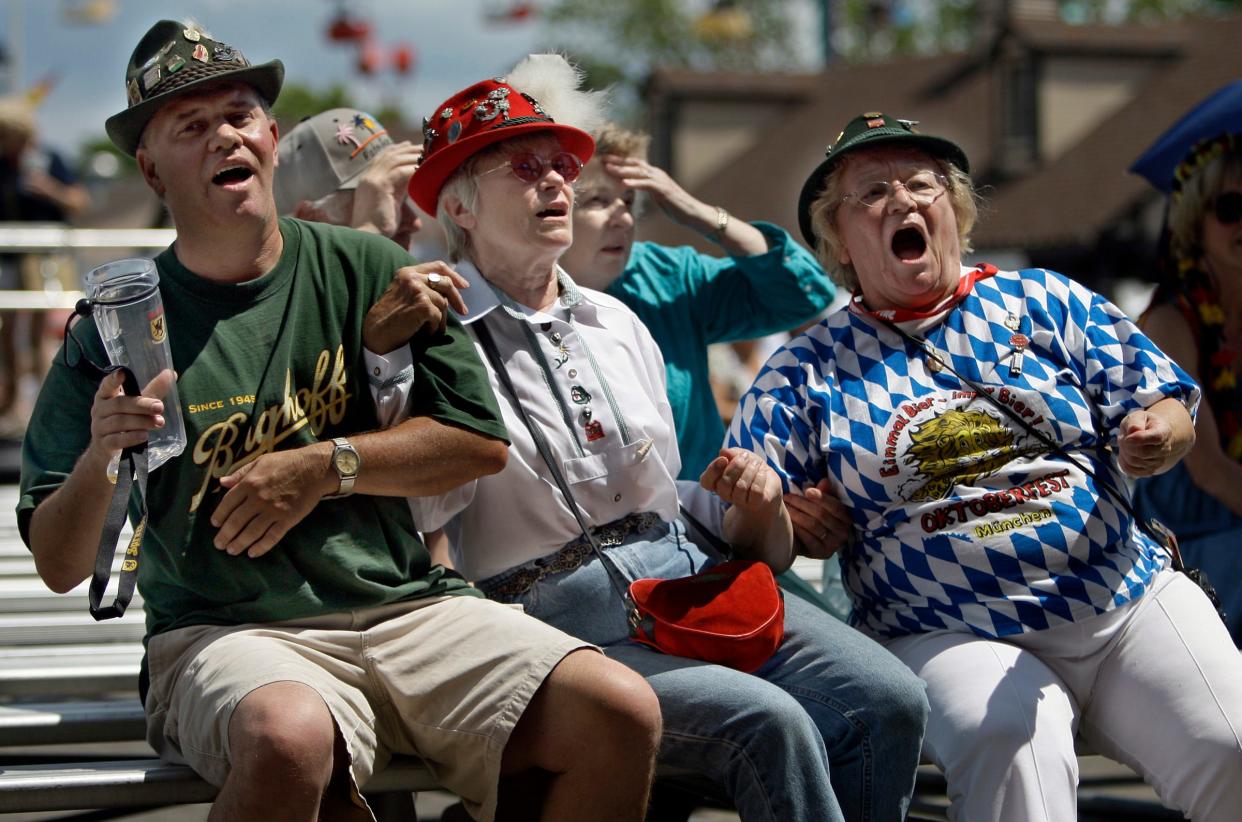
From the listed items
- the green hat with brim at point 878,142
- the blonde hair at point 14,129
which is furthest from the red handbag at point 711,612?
the blonde hair at point 14,129

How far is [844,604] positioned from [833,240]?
1025 millimetres

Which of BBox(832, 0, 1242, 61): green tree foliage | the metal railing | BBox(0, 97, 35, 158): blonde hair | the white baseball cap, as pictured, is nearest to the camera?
the white baseball cap

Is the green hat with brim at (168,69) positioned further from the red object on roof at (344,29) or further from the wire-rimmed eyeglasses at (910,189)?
the red object on roof at (344,29)

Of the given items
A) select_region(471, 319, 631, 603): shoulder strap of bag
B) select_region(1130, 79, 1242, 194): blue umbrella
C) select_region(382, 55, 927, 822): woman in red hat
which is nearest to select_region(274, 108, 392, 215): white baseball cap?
select_region(382, 55, 927, 822): woman in red hat

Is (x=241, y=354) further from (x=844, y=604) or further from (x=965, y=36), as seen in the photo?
(x=965, y=36)

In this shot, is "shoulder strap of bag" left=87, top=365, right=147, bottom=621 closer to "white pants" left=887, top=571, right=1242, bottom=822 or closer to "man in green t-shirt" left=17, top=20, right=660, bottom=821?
"man in green t-shirt" left=17, top=20, right=660, bottom=821

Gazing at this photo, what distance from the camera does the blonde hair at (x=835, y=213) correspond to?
12.0ft

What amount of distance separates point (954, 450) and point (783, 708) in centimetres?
77

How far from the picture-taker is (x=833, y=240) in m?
3.76

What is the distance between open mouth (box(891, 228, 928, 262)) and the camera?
3.57m

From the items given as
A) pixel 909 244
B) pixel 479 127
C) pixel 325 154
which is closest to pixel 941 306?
pixel 909 244

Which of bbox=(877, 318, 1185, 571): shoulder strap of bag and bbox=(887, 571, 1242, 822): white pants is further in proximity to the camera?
bbox=(877, 318, 1185, 571): shoulder strap of bag

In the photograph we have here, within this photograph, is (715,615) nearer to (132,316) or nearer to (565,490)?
(565,490)

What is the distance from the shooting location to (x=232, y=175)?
315 centimetres
